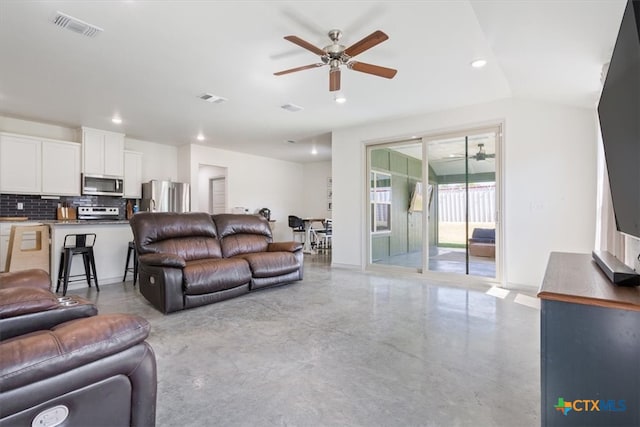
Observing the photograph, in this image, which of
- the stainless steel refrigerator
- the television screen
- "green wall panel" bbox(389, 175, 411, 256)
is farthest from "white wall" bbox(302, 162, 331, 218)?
the television screen

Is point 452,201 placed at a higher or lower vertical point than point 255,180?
lower

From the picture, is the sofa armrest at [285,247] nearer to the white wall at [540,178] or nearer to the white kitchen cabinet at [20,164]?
the white wall at [540,178]

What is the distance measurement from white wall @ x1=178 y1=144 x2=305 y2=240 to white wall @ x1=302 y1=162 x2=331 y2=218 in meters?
0.16

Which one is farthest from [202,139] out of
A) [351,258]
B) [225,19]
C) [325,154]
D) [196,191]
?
[225,19]

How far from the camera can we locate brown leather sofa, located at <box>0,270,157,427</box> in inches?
36.0

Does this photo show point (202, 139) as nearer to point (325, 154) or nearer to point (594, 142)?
point (325, 154)

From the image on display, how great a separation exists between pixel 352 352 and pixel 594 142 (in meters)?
3.78

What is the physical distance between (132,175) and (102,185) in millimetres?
558

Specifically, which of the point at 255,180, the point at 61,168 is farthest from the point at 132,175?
the point at 255,180

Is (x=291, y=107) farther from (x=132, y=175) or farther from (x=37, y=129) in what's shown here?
(x=37, y=129)

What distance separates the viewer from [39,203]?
5348mm

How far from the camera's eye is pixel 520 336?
261 cm

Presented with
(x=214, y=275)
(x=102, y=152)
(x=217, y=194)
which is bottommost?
(x=214, y=275)

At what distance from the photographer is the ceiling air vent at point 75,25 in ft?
8.07
